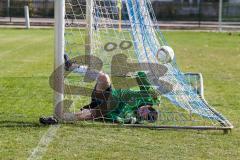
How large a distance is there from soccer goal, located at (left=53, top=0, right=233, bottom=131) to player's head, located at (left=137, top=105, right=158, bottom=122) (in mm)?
53

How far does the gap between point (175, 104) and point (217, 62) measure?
25.7 ft

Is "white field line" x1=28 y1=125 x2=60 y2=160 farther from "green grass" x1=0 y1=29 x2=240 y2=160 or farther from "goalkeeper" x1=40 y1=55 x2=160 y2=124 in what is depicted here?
"goalkeeper" x1=40 y1=55 x2=160 y2=124

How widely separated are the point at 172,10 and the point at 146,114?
112 ft

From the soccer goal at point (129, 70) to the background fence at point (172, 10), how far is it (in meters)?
27.8

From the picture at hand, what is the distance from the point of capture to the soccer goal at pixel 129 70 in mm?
7430

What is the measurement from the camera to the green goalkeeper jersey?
755 centimetres

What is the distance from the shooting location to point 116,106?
7.69 metres

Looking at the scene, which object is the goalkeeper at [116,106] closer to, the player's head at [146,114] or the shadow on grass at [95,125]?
the player's head at [146,114]

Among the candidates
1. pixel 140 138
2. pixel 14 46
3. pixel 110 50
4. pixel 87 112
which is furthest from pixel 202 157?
pixel 14 46

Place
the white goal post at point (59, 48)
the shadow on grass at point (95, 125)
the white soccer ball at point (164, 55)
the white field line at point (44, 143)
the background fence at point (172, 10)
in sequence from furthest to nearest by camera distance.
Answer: the background fence at point (172, 10)
the white soccer ball at point (164, 55)
the white goal post at point (59, 48)
the shadow on grass at point (95, 125)
the white field line at point (44, 143)

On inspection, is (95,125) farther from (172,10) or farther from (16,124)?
(172,10)

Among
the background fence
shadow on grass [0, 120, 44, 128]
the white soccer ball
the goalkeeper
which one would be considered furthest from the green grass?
the background fence

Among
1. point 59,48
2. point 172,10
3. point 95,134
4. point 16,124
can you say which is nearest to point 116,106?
point 95,134

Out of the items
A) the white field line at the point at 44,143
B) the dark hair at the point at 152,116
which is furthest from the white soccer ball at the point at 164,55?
the white field line at the point at 44,143
